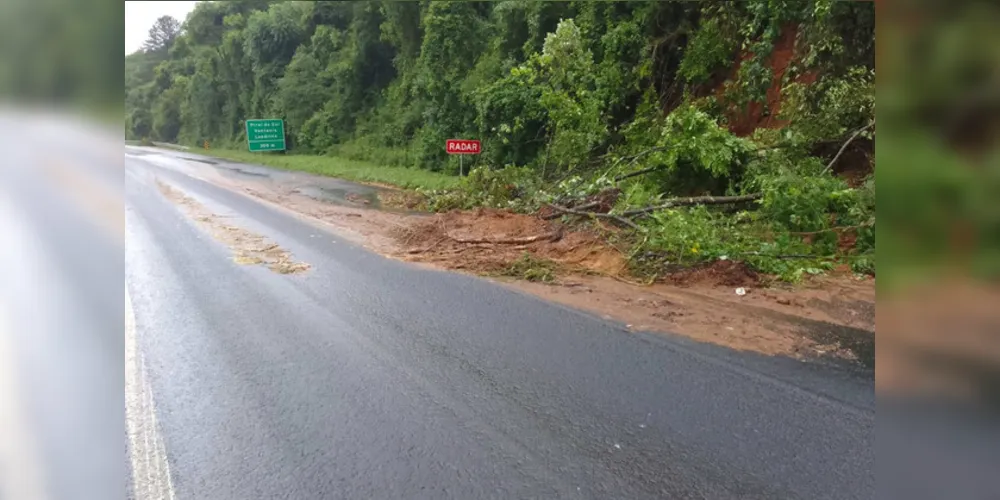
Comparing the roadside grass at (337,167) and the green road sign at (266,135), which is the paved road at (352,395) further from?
the green road sign at (266,135)

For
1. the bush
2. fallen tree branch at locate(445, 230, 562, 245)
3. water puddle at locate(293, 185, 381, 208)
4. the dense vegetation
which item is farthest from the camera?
water puddle at locate(293, 185, 381, 208)

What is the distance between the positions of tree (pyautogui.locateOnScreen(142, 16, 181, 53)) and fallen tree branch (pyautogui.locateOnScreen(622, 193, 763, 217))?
6.46 meters

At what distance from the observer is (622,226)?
898 centimetres

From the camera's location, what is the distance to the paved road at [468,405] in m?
3.26

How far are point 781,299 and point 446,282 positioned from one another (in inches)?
135

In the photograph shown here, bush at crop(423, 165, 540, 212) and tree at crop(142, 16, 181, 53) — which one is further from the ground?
tree at crop(142, 16, 181, 53)

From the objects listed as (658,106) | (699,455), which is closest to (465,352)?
(699,455)

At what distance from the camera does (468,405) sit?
4.18 metres

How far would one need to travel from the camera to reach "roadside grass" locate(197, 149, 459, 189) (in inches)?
789

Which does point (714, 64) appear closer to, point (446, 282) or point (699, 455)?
point (446, 282)

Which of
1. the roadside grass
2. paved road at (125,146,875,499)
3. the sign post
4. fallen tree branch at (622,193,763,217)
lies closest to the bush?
fallen tree branch at (622,193,763,217)

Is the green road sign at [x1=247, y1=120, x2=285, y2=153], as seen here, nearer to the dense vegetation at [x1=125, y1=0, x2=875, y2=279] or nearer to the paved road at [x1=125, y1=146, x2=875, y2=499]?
the dense vegetation at [x1=125, y1=0, x2=875, y2=279]
